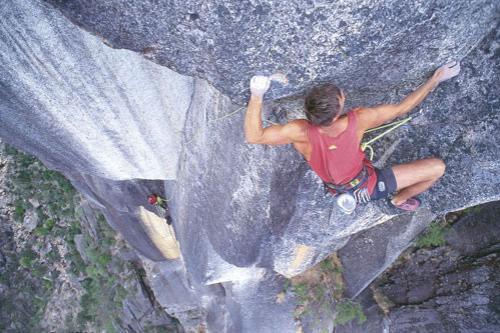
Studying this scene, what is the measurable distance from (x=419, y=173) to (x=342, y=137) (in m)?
0.82

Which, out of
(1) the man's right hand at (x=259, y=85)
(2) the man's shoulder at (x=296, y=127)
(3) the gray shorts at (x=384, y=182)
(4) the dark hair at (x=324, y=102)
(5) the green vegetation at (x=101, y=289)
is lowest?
(5) the green vegetation at (x=101, y=289)

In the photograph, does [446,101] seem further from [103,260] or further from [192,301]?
[103,260]

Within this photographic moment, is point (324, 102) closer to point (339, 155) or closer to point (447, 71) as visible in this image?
point (339, 155)

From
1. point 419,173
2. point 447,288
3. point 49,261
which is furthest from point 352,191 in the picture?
point 49,261

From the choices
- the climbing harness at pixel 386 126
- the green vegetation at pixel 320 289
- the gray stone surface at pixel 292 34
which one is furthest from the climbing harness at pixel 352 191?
the green vegetation at pixel 320 289

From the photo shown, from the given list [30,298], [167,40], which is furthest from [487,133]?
[30,298]

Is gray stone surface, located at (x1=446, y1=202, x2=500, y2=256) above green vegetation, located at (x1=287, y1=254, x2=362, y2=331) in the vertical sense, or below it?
above

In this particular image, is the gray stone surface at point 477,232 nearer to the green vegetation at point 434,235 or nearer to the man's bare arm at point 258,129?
the green vegetation at point 434,235

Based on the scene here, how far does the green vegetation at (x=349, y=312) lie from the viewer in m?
6.02

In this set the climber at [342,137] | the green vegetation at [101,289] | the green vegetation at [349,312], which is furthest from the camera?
the green vegetation at [101,289]

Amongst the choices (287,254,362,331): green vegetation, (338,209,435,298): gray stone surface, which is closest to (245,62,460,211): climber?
(338,209,435,298): gray stone surface

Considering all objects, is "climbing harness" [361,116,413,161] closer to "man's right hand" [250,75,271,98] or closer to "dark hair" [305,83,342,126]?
"dark hair" [305,83,342,126]

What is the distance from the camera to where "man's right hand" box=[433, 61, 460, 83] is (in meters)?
2.81

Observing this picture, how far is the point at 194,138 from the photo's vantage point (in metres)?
4.45
